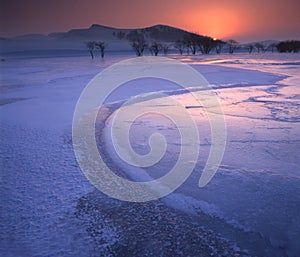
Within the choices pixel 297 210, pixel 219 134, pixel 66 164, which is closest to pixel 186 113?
pixel 219 134

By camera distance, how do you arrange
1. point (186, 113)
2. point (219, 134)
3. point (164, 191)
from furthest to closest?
point (186, 113) → point (219, 134) → point (164, 191)

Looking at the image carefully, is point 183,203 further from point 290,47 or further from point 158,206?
point 290,47

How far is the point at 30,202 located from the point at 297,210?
8.40 feet

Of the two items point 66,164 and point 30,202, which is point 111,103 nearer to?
point 66,164

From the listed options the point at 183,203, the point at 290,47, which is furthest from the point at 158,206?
the point at 290,47

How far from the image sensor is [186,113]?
18.6 feet

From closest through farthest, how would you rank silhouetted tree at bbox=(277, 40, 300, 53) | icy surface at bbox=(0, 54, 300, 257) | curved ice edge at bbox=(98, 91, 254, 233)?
icy surface at bbox=(0, 54, 300, 257)
curved ice edge at bbox=(98, 91, 254, 233)
silhouetted tree at bbox=(277, 40, 300, 53)

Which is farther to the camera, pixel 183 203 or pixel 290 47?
pixel 290 47

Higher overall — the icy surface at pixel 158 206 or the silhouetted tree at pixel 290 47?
the silhouetted tree at pixel 290 47

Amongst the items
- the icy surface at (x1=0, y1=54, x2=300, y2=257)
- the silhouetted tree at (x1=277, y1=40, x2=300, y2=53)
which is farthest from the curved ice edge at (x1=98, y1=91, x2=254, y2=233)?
the silhouetted tree at (x1=277, y1=40, x2=300, y2=53)

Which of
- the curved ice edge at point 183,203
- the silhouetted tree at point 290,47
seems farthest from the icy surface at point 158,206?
the silhouetted tree at point 290,47

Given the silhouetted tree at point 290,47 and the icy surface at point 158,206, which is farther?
the silhouetted tree at point 290,47

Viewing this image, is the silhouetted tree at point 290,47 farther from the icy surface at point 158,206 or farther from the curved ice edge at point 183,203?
the curved ice edge at point 183,203

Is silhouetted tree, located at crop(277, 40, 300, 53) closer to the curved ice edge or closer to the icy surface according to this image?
the icy surface
